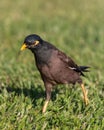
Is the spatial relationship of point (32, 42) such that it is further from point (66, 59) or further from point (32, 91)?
point (32, 91)

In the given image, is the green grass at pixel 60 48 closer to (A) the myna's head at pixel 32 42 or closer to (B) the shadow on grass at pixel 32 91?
(B) the shadow on grass at pixel 32 91

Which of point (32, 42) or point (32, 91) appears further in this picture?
point (32, 91)

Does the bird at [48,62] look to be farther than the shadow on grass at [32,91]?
No

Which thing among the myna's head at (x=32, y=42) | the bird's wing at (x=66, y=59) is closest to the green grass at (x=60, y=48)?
the bird's wing at (x=66, y=59)

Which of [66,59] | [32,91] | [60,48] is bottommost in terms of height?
[32,91]

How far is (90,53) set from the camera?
10664mm

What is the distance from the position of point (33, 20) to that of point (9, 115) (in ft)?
29.0

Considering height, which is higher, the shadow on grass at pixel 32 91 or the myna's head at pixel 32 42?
the myna's head at pixel 32 42

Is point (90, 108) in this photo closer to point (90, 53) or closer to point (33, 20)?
point (90, 53)

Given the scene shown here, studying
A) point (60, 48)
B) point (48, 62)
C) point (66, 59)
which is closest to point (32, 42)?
point (48, 62)

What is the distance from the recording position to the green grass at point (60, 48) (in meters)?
6.00

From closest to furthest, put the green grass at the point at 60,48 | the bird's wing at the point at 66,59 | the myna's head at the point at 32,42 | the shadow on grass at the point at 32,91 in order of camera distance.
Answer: the green grass at the point at 60,48 → the myna's head at the point at 32,42 → the bird's wing at the point at 66,59 → the shadow on grass at the point at 32,91

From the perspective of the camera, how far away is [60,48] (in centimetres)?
1099

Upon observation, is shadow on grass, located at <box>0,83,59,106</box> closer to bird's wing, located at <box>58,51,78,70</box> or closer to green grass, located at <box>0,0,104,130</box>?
green grass, located at <box>0,0,104,130</box>
